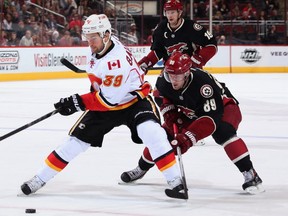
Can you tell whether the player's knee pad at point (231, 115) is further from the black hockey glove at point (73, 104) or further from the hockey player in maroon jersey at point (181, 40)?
the hockey player in maroon jersey at point (181, 40)

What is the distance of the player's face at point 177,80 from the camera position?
168 inches

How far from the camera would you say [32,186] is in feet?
14.6

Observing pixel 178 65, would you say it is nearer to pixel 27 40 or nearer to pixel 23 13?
pixel 27 40

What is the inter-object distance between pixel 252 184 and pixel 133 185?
0.77 meters

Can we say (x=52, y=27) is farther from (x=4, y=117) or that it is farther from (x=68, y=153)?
(x=68, y=153)

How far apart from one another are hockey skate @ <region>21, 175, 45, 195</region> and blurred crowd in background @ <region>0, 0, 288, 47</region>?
1063cm

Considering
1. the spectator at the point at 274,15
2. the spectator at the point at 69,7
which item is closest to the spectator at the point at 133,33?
the spectator at the point at 69,7

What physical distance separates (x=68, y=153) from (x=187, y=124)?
72cm

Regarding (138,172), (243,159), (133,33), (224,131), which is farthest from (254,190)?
(133,33)

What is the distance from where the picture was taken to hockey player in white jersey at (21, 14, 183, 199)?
14.0 feet

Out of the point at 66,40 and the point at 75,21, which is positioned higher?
the point at 75,21

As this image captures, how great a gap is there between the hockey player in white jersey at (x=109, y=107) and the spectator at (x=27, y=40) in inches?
426

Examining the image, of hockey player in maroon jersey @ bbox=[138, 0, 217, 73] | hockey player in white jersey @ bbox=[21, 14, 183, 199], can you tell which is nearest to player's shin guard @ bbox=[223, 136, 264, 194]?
hockey player in white jersey @ bbox=[21, 14, 183, 199]

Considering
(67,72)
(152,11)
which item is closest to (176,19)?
(67,72)
